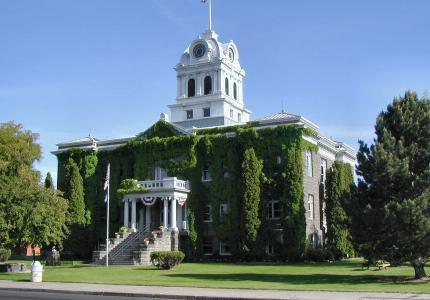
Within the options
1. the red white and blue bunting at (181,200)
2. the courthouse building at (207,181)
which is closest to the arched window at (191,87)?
the courthouse building at (207,181)

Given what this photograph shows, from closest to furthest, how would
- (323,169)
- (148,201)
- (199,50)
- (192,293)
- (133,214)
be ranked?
1. (192,293)
2. (148,201)
3. (133,214)
4. (323,169)
5. (199,50)

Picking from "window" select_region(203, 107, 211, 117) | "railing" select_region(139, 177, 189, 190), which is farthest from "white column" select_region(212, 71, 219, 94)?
"railing" select_region(139, 177, 189, 190)

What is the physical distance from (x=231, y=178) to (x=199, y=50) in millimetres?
19898

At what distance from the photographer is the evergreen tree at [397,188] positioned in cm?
2764

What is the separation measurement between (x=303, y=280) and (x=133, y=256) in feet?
63.5

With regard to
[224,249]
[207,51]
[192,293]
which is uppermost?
[207,51]

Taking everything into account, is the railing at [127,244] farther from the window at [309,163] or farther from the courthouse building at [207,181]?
the window at [309,163]

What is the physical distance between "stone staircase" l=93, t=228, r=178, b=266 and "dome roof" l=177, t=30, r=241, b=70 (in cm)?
2176

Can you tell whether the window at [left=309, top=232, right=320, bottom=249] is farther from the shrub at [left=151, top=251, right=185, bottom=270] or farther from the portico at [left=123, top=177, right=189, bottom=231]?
the shrub at [left=151, top=251, right=185, bottom=270]

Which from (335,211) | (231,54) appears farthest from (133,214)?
(231,54)

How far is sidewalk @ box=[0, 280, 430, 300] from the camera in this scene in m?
21.2

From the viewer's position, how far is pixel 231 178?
51281 millimetres

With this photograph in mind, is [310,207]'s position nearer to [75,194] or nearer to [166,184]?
[166,184]

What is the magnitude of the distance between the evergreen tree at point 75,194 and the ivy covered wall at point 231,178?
56.6 inches
